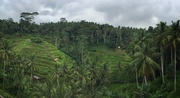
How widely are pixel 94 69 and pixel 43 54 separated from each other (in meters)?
53.7

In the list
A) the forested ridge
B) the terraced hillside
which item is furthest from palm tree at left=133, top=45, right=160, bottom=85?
the terraced hillside

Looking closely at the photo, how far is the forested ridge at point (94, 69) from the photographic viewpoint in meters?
82.6

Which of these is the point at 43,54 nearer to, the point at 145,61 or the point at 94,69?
the point at 94,69

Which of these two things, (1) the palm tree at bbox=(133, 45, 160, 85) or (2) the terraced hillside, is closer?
(1) the palm tree at bbox=(133, 45, 160, 85)

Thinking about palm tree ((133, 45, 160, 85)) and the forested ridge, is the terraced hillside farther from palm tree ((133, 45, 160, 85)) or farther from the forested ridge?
palm tree ((133, 45, 160, 85))

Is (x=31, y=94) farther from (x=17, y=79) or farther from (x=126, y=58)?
(x=126, y=58)

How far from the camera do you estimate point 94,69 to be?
122688 millimetres

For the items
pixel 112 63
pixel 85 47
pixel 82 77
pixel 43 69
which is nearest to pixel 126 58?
pixel 112 63

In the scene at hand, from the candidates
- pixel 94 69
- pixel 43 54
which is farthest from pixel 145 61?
pixel 43 54

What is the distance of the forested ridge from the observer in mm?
82562

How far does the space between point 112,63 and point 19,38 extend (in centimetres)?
7124

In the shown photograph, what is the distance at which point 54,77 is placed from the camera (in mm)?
112250

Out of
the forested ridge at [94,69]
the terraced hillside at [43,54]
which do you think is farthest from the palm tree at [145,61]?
the terraced hillside at [43,54]

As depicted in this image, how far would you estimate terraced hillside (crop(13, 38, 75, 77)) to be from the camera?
147m
